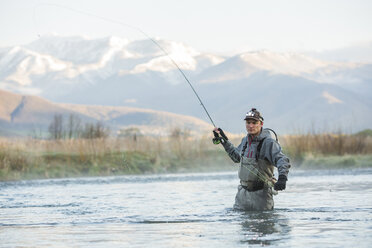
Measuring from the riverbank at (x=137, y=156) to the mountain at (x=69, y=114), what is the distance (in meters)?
120

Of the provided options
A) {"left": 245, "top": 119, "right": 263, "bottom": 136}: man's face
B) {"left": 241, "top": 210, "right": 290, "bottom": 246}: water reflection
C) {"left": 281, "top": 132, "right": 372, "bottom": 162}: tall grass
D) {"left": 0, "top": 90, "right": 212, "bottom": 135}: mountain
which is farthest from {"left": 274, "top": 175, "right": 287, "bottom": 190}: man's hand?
{"left": 0, "top": 90, "right": 212, "bottom": 135}: mountain

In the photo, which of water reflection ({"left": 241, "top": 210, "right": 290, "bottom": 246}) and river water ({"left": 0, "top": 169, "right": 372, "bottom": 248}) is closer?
water reflection ({"left": 241, "top": 210, "right": 290, "bottom": 246})

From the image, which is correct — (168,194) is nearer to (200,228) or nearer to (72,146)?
(200,228)

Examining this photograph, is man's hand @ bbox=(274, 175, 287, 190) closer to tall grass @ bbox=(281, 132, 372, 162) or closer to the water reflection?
the water reflection

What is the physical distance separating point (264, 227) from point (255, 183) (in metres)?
1.15

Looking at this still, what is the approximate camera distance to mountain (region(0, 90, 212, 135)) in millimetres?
163375

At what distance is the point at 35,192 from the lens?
66.5 feet

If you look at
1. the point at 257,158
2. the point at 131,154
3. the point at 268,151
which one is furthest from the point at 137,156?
the point at 268,151

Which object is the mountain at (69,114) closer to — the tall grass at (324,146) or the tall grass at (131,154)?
the tall grass at (131,154)

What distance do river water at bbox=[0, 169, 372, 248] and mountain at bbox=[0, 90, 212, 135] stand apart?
138 m

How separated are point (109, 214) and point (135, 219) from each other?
1.15 metres

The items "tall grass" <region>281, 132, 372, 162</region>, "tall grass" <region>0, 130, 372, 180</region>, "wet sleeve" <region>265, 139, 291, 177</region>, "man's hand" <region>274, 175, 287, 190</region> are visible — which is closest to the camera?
"man's hand" <region>274, 175, 287, 190</region>

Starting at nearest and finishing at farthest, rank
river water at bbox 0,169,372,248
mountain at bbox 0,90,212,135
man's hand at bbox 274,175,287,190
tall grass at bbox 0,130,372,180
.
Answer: river water at bbox 0,169,372,248 < man's hand at bbox 274,175,287,190 < tall grass at bbox 0,130,372,180 < mountain at bbox 0,90,212,135

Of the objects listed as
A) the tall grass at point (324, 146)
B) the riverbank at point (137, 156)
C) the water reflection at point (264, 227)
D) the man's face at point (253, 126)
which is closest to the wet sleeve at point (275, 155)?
the man's face at point (253, 126)
